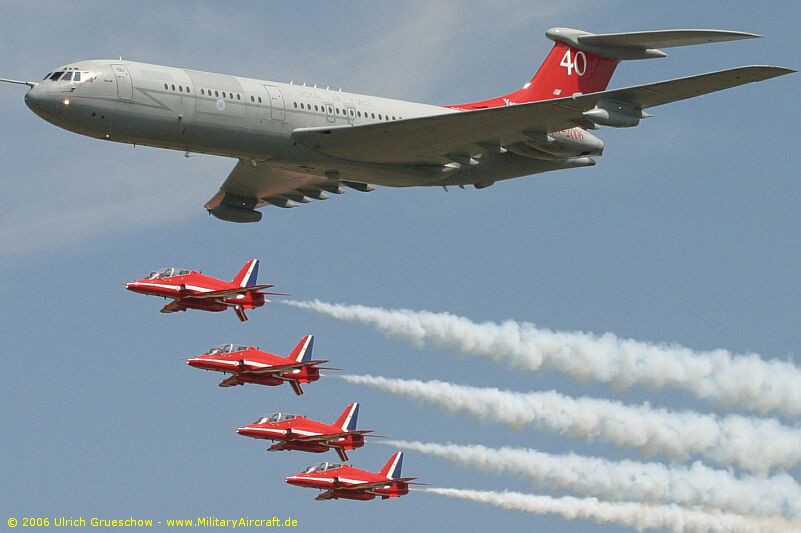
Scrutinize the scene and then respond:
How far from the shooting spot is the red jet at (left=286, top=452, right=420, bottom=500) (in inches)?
2633

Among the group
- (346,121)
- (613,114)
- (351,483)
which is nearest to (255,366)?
(351,483)

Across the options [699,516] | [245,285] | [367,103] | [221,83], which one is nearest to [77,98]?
[221,83]

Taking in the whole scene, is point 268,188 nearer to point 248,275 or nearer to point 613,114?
point 248,275

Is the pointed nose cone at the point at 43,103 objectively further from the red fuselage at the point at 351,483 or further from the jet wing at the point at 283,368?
the red fuselage at the point at 351,483

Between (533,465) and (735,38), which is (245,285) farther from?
(735,38)

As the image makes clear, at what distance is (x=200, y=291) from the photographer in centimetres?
6506

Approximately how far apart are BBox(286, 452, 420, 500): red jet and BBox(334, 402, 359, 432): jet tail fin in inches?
63.1

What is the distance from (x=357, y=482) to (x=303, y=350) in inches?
227

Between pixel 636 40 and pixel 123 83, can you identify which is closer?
pixel 123 83

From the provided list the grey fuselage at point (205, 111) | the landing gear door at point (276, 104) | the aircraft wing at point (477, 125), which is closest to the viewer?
the grey fuselage at point (205, 111)

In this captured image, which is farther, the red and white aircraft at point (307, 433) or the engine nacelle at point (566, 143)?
the red and white aircraft at point (307, 433)

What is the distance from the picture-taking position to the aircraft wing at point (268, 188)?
61.9m

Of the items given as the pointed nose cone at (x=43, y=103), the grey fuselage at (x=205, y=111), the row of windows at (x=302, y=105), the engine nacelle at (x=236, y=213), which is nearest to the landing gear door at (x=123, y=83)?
the grey fuselage at (x=205, y=111)

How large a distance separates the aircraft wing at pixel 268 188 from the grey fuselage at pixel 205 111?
12.9ft
